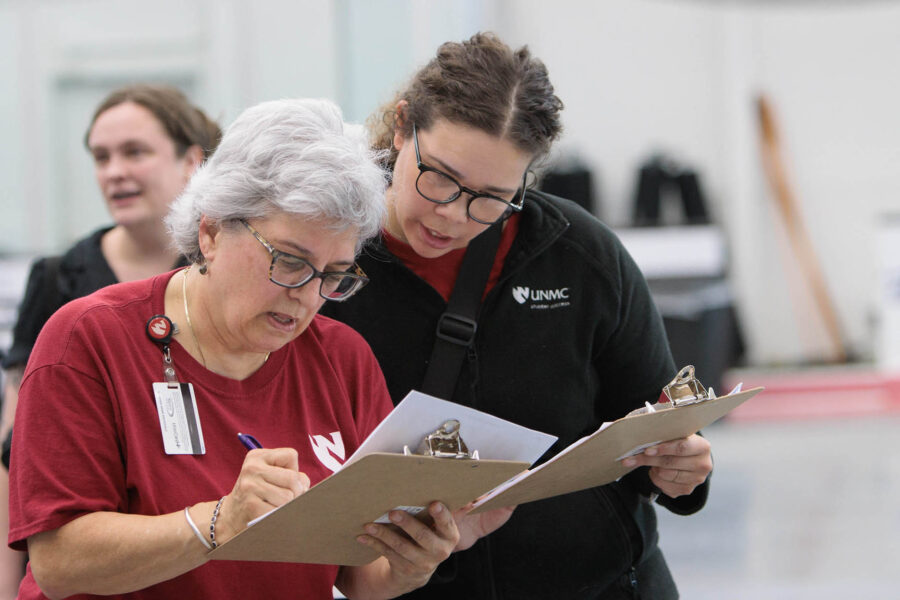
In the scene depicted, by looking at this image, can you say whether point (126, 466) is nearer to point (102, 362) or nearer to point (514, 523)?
point (102, 362)

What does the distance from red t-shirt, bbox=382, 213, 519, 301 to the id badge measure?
2.03 feet

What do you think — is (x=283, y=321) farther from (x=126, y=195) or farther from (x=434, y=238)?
(x=126, y=195)

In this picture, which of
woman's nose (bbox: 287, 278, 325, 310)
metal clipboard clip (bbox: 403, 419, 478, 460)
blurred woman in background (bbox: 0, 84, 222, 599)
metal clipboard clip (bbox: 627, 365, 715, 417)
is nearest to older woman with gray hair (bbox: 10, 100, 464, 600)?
woman's nose (bbox: 287, 278, 325, 310)

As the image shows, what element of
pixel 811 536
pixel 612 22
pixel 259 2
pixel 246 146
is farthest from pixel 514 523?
pixel 612 22

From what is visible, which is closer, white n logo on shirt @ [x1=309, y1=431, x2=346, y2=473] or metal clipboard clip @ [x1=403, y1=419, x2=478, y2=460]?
metal clipboard clip @ [x1=403, y1=419, x2=478, y2=460]

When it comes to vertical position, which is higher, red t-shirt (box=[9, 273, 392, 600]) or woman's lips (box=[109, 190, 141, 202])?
woman's lips (box=[109, 190, 141, 202])

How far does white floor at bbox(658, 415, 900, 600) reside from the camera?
15.6 feet

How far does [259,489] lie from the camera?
1448 millimetres

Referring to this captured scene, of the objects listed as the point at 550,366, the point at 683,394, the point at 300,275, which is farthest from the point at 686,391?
the point at 300,275

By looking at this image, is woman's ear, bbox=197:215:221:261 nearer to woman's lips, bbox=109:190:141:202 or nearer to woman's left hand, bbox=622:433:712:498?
woman's left hand, bbox=622:433:712:498

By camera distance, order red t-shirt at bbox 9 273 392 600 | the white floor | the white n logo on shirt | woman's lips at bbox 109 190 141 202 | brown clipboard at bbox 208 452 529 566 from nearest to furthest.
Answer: brown clipboard at bbox 208 452 529 566, red t-shirt at bbox 9 273 392 600, the white n logo on shirt, woman's lips at bbox 109 190 141 202, the white floor

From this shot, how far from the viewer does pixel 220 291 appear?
5.59ft

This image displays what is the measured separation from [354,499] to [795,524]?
4830 mm

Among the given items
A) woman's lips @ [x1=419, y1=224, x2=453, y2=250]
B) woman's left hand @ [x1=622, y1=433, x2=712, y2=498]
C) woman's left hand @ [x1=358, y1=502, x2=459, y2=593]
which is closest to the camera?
woman's left hand @ [x1=358, y1=502, x2=459, y2=593]
